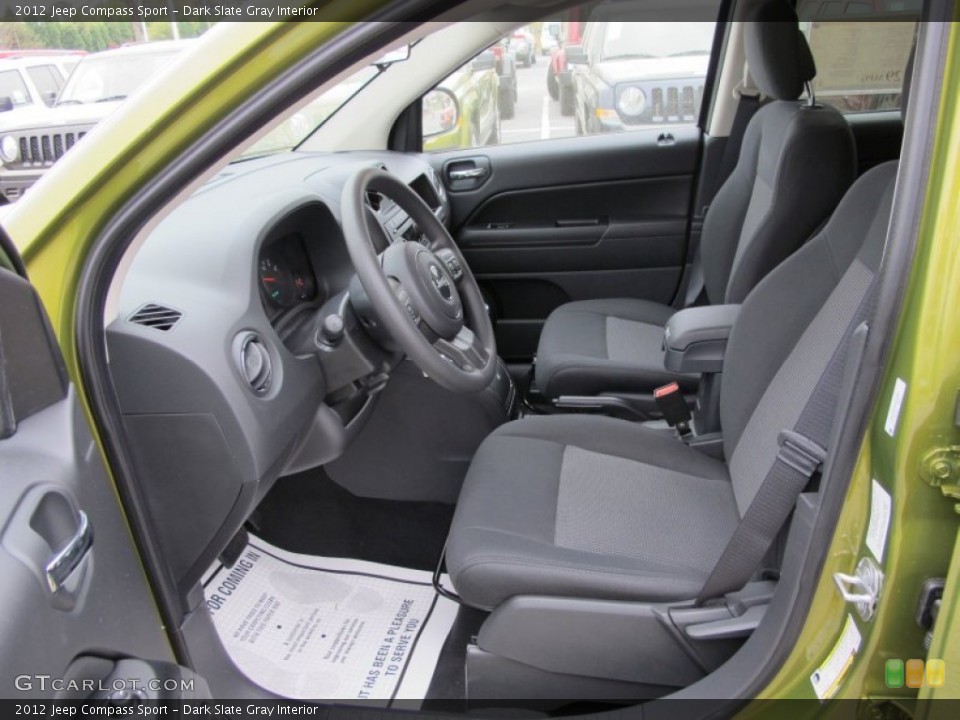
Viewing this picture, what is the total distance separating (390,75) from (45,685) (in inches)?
81.1

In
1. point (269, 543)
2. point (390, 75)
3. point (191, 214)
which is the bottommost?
point (269, 543)

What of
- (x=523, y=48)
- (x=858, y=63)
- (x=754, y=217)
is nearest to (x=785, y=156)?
(x=754, y=217)

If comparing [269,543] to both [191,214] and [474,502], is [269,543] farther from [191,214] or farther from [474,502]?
[191,214]

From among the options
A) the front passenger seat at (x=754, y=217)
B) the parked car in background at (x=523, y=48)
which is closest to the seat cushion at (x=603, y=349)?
the front passenger seat at (x=754, y=217)

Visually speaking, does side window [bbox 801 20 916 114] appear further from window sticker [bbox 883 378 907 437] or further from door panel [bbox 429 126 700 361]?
window sticker [bbox 883 378 907 437]

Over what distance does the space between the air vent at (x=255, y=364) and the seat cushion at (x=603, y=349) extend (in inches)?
39.3

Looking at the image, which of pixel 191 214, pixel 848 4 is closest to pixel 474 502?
pixel 191 214

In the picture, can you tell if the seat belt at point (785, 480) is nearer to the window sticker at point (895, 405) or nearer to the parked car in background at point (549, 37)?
the window sticker at point (895, 405)

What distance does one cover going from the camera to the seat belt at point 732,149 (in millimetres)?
2588

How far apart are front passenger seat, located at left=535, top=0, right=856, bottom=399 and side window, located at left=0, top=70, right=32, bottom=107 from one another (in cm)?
178

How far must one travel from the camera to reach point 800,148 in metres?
1.82

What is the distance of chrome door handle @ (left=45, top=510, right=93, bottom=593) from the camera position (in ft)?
2.61

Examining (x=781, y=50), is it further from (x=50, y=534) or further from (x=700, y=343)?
(x=50, y=534)

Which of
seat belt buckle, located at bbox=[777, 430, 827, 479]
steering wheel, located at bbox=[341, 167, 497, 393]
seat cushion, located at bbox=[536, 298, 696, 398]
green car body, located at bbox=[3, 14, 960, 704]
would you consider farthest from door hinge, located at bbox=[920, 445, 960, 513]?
seat cushion, located at bbox=[536, 298, 696, 398]
